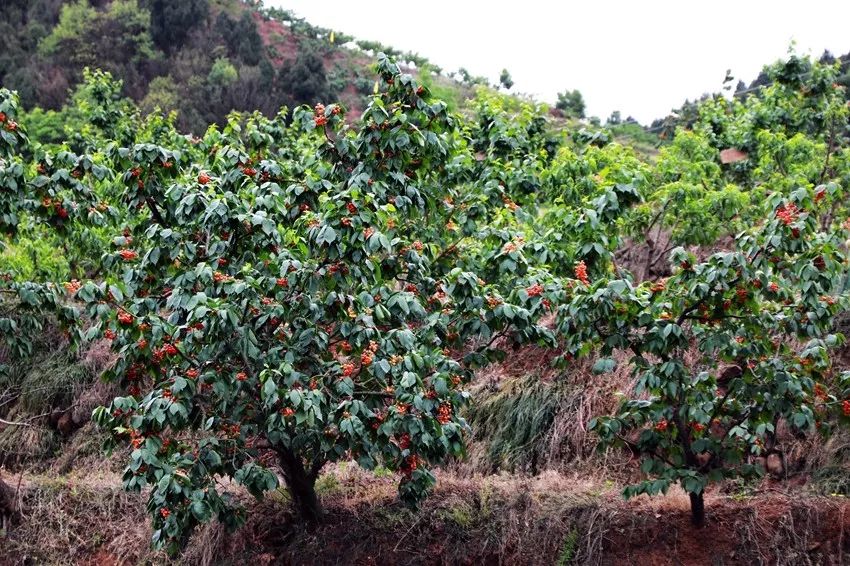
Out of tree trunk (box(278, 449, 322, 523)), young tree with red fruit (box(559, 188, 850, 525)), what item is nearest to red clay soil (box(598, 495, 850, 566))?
young tree with red fruit (box(559, 188, 850, 525))

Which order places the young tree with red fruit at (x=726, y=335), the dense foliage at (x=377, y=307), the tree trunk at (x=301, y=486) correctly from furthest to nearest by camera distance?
the tree trunk at (x=301, y=486), the dense foliage at (x=377, y=307), the young tree with red fruit at (x=726, y=335)

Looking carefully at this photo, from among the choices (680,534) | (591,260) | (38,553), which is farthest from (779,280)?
(38,553)

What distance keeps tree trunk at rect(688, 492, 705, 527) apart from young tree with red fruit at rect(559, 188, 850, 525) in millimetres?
15

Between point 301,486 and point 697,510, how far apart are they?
2.98 meters

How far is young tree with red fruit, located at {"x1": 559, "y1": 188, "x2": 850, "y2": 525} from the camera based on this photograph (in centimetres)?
514

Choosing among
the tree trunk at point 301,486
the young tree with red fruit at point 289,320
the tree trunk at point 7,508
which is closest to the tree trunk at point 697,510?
the young tree with red fruit at point 289,320

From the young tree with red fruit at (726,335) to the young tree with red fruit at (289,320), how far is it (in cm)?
71

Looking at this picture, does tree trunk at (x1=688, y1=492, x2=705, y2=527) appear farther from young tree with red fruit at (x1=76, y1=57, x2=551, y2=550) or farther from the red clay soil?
young tree with red fruit at (x1=76, y1=57, x2=551, y2=550)

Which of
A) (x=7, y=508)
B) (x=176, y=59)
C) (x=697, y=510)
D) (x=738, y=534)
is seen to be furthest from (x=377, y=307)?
(x=176, y=59)

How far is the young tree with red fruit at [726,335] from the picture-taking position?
16.9 feet

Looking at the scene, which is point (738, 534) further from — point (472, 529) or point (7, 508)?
point (7, 508)

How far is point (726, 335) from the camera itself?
549 centimetres

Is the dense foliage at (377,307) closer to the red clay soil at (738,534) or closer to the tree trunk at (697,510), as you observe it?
the tree trunk at (697,510)

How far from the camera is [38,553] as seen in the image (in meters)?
7.82
